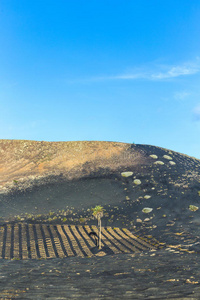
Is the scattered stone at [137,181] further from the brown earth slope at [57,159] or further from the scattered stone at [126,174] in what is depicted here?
the brown earth slope at [57,159]

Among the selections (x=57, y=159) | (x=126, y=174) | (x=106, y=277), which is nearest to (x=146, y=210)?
(x=126, y=174)

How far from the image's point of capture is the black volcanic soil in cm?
800

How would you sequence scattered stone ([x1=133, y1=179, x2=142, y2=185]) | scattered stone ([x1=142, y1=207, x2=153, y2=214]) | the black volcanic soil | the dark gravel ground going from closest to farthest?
the dark gravel ground, the black volcanic soil, scattered stone ([x1=142, y1=207, x2=153, y2=214]), scattered stone ([x1=133, y1=179, x2=142, y2=185])

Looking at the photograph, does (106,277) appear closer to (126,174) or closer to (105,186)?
(105,186)

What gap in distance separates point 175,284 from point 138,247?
30.3ft

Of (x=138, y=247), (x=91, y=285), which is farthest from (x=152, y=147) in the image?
(x=91, y=285)

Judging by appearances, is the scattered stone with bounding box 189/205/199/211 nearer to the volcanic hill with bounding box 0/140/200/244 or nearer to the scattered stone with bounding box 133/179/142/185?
the volcanic hill with bounding box 0/140/200/244

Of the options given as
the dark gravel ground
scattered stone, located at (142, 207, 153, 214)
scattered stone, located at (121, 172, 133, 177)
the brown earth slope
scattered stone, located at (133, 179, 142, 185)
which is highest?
the brown earth slope

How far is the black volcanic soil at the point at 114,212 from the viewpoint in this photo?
800 cm

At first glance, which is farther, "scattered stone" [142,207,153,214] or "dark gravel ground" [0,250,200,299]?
"scattered stone" [142,207,153,214]

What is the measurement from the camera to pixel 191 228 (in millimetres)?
19297

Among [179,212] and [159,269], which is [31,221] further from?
[159,269]

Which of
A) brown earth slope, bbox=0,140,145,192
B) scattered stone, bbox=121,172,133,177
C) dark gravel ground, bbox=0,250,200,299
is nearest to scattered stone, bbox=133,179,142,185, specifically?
scattered stone, bbox=121,172,133,177

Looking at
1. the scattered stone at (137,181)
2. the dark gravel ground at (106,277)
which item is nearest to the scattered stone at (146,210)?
the scattered stone at (137,181)
